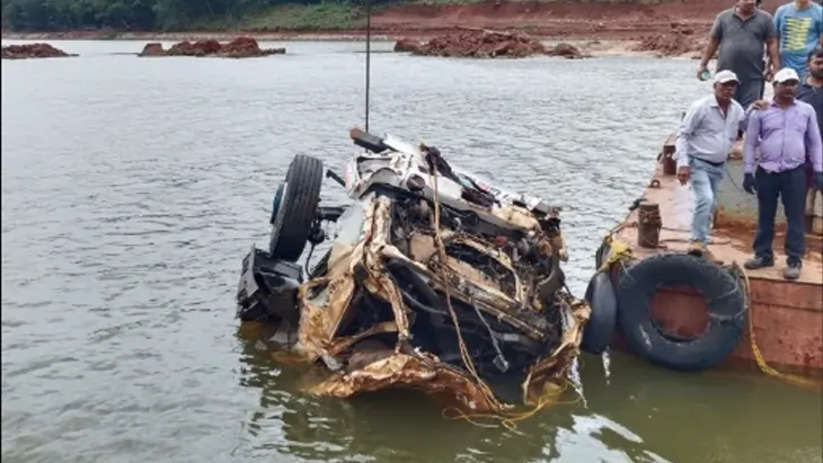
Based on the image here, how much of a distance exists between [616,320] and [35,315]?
21.0 feet

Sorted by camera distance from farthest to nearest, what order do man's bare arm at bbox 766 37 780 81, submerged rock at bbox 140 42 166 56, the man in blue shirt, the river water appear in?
submerged rock at bbox 140 42 166 56
man's bare arm at bbox 766 37 780 81
the man in blue shirt
the river water

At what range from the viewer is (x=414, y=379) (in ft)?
22.7

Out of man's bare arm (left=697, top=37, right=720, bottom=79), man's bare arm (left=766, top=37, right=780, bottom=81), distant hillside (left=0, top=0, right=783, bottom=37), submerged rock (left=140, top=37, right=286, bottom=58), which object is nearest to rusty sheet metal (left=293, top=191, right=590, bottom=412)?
man's bare arm (left=697, top=37, right=720, bottom=79)

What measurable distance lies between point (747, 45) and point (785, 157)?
2274 mm

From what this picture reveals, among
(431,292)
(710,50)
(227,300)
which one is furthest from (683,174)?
(227,300)

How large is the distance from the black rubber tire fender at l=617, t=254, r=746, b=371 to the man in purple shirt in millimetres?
510

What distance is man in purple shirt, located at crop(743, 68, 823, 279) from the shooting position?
7297mm

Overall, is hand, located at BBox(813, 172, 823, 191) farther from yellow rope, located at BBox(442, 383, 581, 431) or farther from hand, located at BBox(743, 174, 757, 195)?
yellow rope, located at BBox(442, 383, 581, 431)

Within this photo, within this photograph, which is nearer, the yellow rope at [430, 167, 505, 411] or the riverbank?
the yellow rope at [430, 167, 505, 411]

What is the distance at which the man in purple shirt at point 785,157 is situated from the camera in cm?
730

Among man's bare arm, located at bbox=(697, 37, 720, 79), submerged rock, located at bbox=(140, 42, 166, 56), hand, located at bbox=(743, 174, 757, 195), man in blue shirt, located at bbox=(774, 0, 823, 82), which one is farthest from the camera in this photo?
submerged rock, located at bbox=(140, 42, 166, 56)

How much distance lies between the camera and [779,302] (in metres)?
7.48

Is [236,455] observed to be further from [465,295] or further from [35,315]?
[35,315]

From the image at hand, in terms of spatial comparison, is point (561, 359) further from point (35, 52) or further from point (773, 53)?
point (35, 52)
